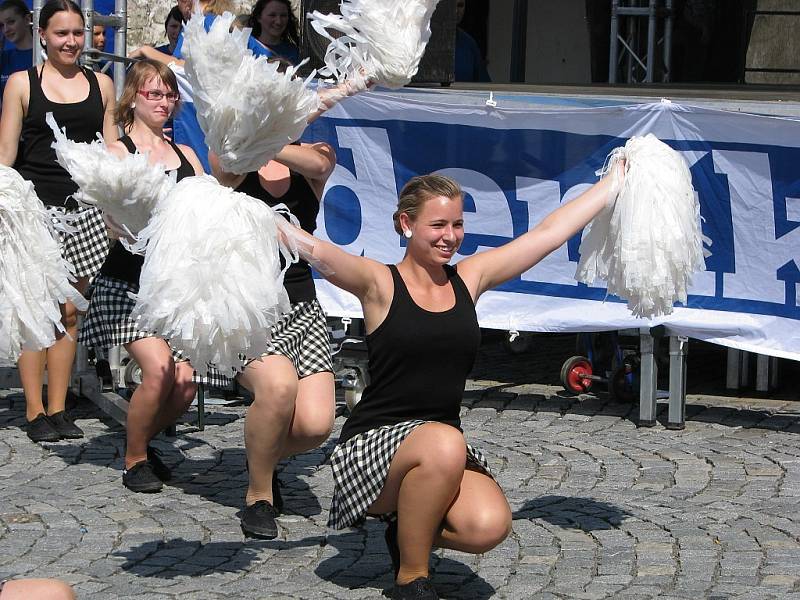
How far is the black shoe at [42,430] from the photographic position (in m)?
6.47

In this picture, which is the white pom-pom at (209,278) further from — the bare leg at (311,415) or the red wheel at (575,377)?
the red wheel at (575,377)

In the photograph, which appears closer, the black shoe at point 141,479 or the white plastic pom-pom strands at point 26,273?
the white plastic pom-pom strands at point 26,273

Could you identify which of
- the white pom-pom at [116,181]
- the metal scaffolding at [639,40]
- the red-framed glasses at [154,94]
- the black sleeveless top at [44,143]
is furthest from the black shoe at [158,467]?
the metal scaffolding at [639,40]

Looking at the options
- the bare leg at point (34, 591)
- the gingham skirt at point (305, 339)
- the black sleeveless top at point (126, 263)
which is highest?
the black sleeveless top at point (126, 263)

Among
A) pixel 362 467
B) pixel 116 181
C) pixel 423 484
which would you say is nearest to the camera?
pixel 116 181

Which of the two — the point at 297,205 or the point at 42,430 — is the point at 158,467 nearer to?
the point at 42,430

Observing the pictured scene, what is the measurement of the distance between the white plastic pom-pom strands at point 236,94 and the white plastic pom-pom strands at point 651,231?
123 centimetres

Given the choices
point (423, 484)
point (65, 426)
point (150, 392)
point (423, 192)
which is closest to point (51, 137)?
point (65, 426)

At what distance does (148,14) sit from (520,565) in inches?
349

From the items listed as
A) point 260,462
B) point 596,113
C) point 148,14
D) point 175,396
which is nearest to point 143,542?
point 260,462

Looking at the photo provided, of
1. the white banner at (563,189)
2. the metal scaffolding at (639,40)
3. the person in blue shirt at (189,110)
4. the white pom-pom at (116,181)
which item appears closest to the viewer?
the white pom-pom at (116,181)

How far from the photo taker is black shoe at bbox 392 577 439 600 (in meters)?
4.29

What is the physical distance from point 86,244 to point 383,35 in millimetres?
2514

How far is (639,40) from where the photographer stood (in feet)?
34.3
